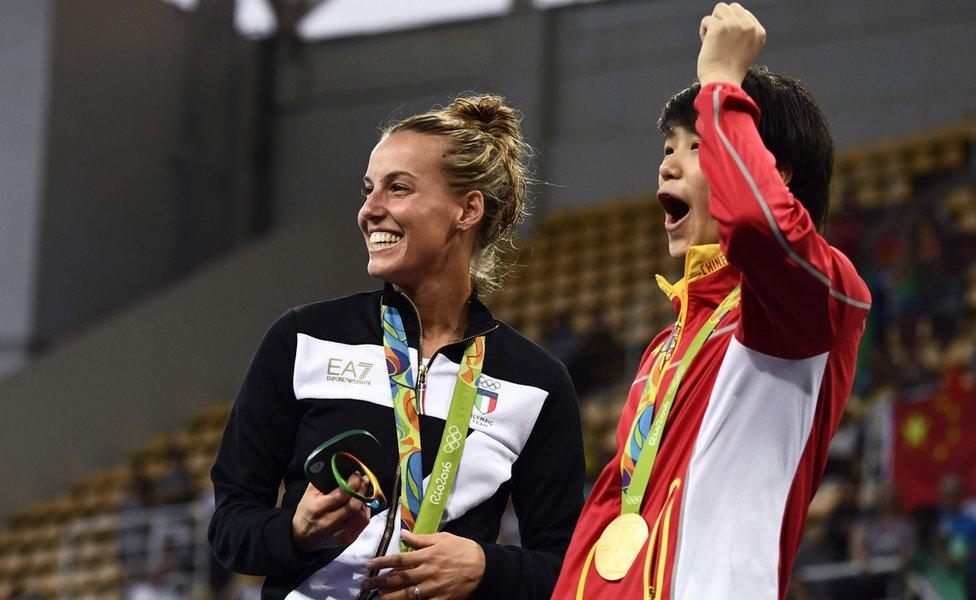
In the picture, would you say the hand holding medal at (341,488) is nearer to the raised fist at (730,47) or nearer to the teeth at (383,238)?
the teeth at (383,238)

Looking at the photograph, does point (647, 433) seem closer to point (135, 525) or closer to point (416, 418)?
point (416, 418)

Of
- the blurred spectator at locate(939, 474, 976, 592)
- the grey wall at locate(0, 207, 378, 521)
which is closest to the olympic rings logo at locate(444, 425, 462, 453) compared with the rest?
the blurred spectator at locate(939, 474, 976, 592)

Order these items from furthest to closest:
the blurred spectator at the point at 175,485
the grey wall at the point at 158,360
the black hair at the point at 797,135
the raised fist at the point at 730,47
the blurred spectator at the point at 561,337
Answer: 1. the grey wall at the point at 158,360
2. the blurred spectator at the point at 175,485
3. the blurred spectator at the point at 561,337
4. the black hair at the point at 797,135
5. the raised fist at the point at 730,47

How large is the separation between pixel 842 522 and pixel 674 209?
454 centimetres

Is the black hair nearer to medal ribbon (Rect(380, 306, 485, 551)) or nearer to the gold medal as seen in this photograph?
the gold medal

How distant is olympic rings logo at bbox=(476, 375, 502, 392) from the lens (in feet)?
6.96

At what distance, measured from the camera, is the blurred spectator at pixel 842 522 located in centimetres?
612

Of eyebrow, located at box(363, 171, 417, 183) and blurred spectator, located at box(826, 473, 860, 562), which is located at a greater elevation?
eyebrow, located at box(363, 171, 417, 183)

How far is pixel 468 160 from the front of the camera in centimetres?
222

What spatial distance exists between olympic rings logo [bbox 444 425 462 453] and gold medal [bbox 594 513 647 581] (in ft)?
1.03

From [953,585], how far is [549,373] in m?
4.08

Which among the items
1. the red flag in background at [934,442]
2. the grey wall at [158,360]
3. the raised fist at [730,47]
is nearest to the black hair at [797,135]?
the raised fist at [730,47]

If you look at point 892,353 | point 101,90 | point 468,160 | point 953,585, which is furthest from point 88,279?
point 468,160

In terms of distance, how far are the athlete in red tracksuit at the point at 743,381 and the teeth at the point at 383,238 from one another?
497 millimetres
